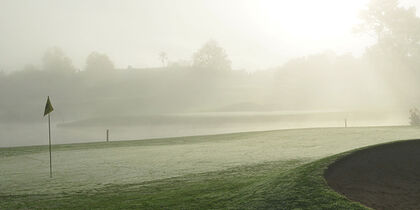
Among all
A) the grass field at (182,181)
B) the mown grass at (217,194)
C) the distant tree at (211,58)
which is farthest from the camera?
the distant tree at (211,58)

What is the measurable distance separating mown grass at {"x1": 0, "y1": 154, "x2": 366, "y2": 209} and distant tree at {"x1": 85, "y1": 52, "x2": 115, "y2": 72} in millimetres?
123075

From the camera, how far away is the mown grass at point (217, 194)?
285 inches

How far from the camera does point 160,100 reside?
380 feet

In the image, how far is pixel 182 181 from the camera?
468 inches

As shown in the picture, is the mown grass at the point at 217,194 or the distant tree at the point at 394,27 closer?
the mown grass at the point at 217,194

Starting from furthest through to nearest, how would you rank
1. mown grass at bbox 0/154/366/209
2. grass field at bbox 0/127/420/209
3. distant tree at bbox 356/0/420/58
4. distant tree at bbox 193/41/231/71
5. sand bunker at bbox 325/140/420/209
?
1. distant tree at bbox 193/41/231/71
2. distant tree at bbox 356/0/420/58
3. grass field at bbox 0/127/420/209
4. mown grass at bbox 0/154/366/209
5. sand bunker at bbox 325/140/420/209

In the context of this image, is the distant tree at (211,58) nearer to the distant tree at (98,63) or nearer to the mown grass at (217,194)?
the distant tree at (98,63)

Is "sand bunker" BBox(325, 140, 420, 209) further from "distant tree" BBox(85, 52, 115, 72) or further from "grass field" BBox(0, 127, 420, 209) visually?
"distant tree" BBox(85, 52, 115, 72)

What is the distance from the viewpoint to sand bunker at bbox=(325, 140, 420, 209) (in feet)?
23.1

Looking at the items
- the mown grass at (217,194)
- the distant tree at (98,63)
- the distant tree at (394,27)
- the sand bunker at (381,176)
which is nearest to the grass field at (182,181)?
the mown grass at (217,194)

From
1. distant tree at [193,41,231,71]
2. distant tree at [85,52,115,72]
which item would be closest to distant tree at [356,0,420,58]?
distant tree at [193,41,231,71]

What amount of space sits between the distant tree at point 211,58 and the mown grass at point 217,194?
95.1 meters

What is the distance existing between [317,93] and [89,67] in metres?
82.5

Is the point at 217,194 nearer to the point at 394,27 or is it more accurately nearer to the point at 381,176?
the point at 381,176
